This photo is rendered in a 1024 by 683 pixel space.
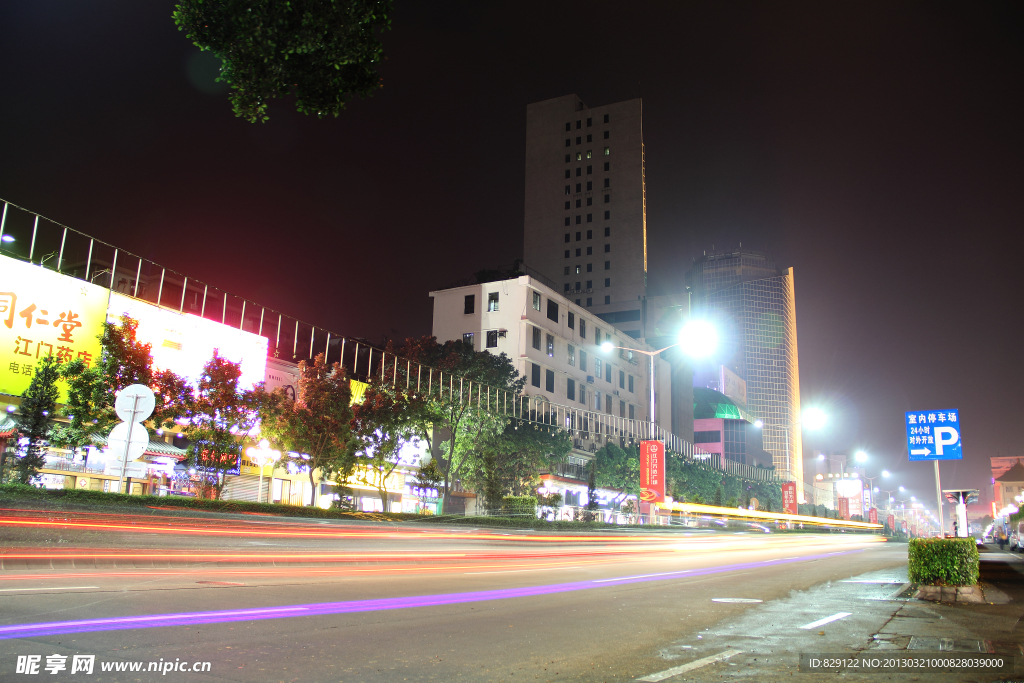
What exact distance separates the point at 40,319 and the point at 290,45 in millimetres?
23897

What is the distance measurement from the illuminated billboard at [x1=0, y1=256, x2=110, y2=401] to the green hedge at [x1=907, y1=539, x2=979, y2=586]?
27224 mm

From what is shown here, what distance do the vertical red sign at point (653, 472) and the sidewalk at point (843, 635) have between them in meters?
23.9

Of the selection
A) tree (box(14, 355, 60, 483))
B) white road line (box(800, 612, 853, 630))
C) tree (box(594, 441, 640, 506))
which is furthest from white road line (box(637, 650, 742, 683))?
tree (box(594, 441, 640, 506))

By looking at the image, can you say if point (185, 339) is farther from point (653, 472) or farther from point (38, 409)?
point (653, 472)

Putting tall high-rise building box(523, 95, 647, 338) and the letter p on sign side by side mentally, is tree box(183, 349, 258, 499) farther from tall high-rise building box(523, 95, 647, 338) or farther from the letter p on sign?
tall high-rise building box(523, 95, 647, 338)

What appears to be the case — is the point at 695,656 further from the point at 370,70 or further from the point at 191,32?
the point at 191,32

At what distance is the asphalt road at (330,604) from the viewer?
573 centimetres

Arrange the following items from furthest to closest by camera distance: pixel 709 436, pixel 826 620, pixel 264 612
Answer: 1. pixel 709 436
2. pixel 826 620
3. pixel 264 612

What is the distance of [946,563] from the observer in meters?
12.3

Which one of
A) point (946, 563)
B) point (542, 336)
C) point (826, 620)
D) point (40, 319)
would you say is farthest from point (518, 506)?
point (826, 620)

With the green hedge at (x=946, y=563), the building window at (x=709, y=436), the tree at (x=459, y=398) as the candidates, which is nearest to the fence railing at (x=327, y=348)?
the tree at (x=459, y=398)

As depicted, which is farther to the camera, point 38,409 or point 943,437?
point 38,409

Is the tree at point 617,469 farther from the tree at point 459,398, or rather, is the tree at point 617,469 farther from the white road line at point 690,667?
the white road line at point 690,667

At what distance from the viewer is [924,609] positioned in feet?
33.9
